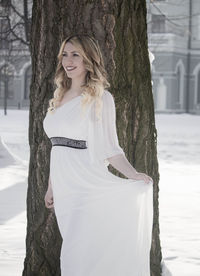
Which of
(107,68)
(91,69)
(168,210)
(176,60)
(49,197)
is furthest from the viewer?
(176,60)

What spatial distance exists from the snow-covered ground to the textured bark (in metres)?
0.98

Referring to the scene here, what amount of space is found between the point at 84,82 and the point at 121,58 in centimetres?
100

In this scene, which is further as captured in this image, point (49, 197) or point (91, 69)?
point (49, 197)

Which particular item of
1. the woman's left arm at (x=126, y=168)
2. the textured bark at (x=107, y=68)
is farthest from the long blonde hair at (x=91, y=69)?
the textured bark at (x=107, y=68)

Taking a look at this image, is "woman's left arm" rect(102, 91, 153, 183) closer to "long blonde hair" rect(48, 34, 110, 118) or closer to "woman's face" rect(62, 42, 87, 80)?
"long blonde hair" rect(48, 34, 110, 118)

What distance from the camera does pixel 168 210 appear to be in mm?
9805

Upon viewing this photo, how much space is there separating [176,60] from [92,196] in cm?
4238

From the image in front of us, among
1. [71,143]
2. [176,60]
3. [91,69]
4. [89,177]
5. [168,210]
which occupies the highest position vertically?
[176,60]

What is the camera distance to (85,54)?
13.7ft

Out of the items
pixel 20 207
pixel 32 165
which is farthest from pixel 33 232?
pixel 20 207

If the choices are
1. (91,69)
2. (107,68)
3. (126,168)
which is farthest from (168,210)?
(91,69)

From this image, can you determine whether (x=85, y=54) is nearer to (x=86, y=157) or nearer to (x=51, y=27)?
(x=86, y=157)

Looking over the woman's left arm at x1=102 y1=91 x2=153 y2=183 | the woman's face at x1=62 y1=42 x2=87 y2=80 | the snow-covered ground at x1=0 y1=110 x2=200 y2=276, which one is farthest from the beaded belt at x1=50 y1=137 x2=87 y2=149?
the snow-covered ground at x1=0 y1=110 x2=200 y2=276

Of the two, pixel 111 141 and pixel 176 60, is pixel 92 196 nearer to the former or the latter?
pixel 111 141
